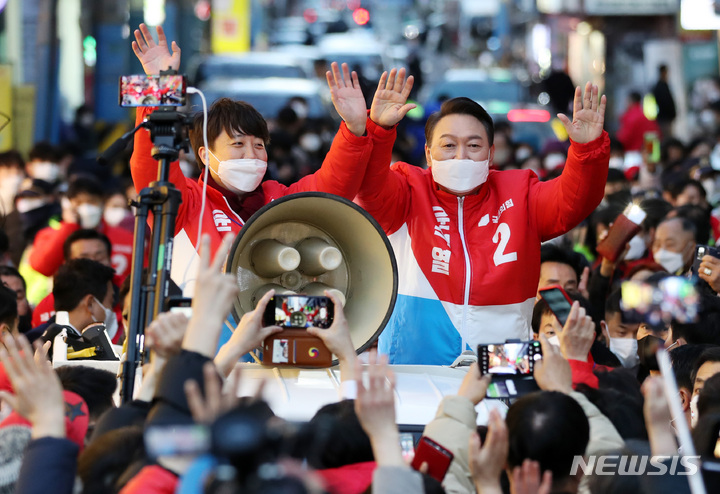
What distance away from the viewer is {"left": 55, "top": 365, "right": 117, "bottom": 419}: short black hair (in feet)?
11.8

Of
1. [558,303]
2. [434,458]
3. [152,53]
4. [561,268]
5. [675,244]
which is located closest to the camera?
[434,458]

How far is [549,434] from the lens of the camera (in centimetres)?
294

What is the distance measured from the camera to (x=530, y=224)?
4883mm

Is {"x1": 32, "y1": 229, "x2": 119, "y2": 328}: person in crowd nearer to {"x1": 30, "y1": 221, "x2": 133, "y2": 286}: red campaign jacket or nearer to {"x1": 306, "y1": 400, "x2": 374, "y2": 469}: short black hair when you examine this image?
{"x1": 30, "y1": 221, "x2": 133, "y2": 286}: red campaign jacket

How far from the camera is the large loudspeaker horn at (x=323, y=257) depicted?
4.12 meters

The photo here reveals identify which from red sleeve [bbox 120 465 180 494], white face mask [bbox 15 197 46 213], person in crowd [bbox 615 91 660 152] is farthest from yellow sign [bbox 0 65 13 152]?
red sleeve [bbox 120 465 180 494]

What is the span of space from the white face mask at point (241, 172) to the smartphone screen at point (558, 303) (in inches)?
57.2

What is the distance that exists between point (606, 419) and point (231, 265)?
1.44 metres

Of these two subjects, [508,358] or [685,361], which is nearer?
[508,358]

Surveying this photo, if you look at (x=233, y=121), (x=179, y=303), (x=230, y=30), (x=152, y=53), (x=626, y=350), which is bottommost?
(x=626, y=350)

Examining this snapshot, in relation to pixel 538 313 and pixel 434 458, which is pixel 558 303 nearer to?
pixel 434 458

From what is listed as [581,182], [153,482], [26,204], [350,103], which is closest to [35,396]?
[153,482]

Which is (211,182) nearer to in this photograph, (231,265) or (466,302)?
(231,265)

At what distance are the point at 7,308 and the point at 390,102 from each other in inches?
80.1
